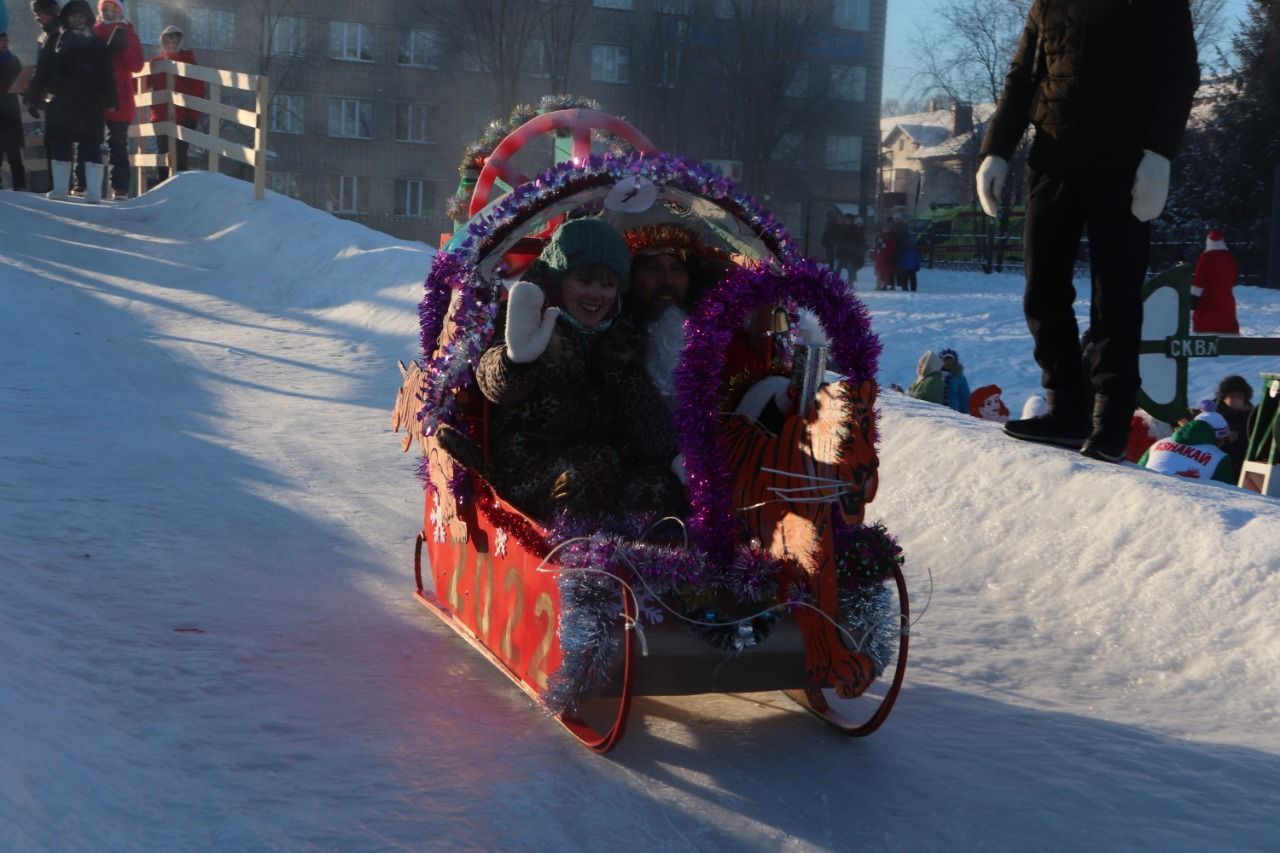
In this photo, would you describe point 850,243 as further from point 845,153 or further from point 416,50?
point 845,153

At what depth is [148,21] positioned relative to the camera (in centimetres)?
3578

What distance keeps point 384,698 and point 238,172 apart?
2954cm

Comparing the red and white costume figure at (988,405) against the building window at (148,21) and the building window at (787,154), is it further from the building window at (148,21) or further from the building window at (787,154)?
A: the building window at (148,21)

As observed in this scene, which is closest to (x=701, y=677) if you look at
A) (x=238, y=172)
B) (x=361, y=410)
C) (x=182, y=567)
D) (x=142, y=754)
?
(x=142, y=754)

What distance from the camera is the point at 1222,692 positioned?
3963 millimetres

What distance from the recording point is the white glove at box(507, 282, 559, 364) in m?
3.58

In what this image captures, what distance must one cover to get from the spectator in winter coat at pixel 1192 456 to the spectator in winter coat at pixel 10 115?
38.8 ft

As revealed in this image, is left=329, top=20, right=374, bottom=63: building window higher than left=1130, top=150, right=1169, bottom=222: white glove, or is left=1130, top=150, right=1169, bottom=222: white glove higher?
left=329, top=20, right=374, bottom=63: building window

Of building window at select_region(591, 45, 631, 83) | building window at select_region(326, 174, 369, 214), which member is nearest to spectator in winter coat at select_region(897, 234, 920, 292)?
building window at select_region(591, 45, 631, 83)

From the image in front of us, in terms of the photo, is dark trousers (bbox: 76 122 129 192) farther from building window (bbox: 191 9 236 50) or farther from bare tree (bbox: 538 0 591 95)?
building window (bbox: 191 9 236 50)

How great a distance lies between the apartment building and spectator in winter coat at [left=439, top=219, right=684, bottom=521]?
25.5m

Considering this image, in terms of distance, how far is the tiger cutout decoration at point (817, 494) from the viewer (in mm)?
2992

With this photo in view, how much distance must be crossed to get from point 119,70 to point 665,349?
13.1 meters

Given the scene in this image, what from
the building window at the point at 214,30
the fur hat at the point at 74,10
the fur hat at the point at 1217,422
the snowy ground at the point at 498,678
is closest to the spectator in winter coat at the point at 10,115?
the fur hat at the point at 74,10
